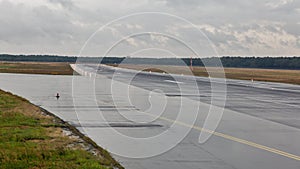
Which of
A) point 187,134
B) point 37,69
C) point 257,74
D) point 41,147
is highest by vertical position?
point 257,74

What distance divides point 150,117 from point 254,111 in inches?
225

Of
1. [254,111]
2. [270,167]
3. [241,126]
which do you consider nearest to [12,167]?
[270,167]

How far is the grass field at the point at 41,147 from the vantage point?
8.11 metres

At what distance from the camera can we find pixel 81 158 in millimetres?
8633

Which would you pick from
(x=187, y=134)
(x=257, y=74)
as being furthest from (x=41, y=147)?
(x=257, y=74)

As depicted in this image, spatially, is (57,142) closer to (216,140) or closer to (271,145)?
(216,140)

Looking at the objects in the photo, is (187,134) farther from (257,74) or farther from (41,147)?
(257,74)

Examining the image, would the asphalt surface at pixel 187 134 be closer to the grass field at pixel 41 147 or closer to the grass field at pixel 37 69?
the grass field at pixel 41 147

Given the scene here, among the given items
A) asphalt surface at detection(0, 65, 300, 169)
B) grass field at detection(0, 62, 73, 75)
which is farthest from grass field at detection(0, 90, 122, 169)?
grass field at detection(0, 62, 73, 75)

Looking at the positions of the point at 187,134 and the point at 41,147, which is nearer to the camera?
the point at 41,147

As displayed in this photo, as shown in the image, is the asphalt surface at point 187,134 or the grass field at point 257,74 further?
the grass field at point 257,74

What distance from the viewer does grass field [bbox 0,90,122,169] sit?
811 centimetres

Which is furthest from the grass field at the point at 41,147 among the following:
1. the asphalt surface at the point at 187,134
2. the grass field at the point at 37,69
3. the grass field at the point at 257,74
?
the grass field at the point at 37,69

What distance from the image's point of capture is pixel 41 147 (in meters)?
9.62
